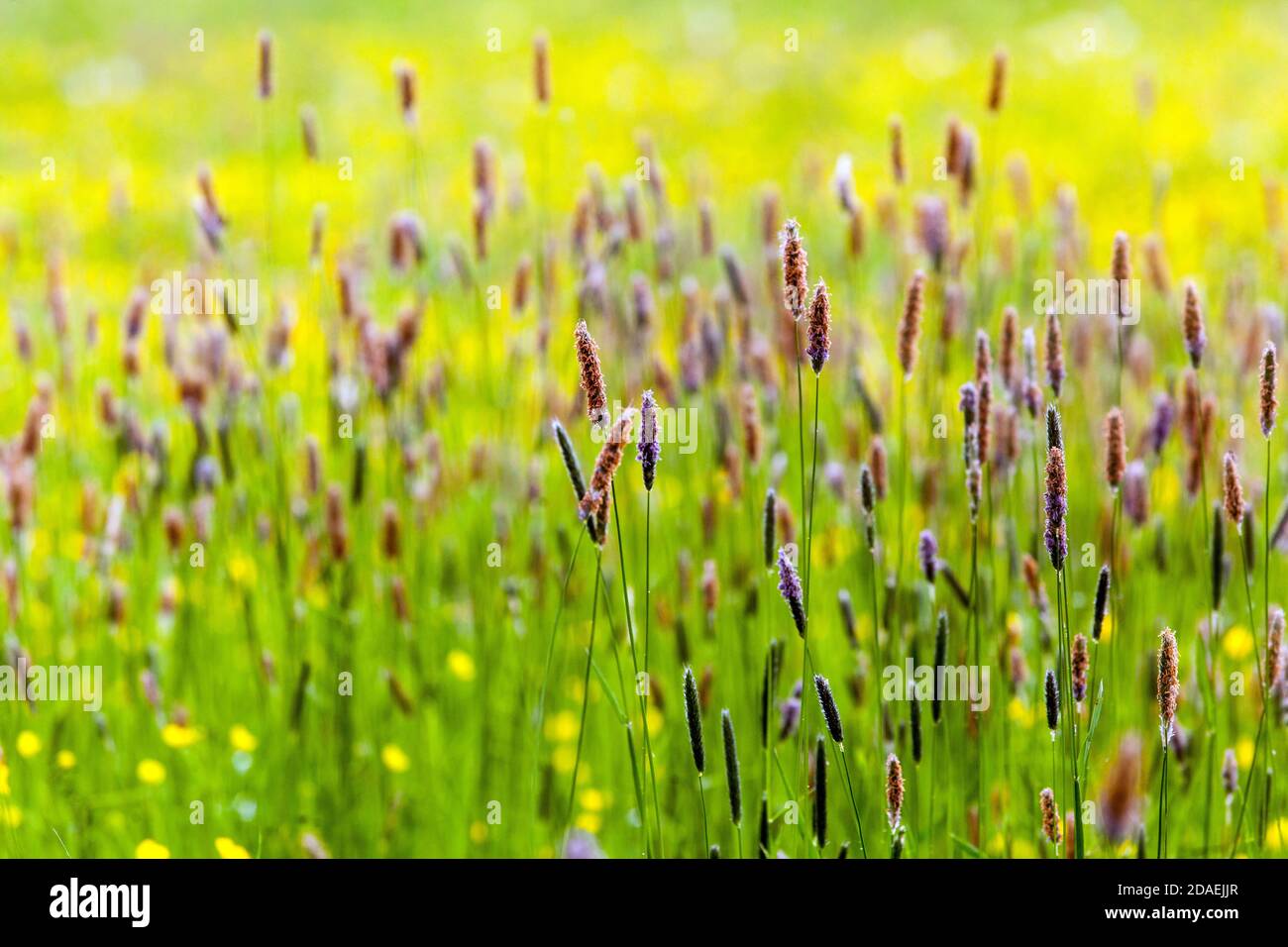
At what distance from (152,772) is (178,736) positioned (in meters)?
0.09

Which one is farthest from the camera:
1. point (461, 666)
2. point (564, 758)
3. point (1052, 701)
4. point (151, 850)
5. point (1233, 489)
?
point (461, 666)

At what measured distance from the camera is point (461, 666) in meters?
3.01

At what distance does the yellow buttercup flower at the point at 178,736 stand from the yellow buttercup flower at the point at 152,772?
5cm

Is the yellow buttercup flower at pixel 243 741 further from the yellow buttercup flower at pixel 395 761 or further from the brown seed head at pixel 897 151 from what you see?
the brown seed head at pixel 897 151

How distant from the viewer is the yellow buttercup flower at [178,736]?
253 centimetres

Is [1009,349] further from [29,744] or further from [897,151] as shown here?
[29,744]

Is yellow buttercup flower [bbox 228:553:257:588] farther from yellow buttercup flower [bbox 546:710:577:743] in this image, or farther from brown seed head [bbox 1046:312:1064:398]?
brown seed head [bbox 1046:312:1064:398]

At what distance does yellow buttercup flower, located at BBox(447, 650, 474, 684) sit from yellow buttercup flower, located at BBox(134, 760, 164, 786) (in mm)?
641

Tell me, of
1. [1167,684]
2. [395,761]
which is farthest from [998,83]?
[395,761]

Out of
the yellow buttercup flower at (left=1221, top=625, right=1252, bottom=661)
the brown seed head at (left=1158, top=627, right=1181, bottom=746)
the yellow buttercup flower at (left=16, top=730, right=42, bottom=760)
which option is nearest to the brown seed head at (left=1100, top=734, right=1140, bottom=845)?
the brown seed head at (left=1158, top=627, right=1181, bottom=746)

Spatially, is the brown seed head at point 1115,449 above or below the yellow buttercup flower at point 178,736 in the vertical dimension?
above

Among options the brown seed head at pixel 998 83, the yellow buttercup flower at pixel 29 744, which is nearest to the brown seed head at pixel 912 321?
the brown seed head at pixel 998 83

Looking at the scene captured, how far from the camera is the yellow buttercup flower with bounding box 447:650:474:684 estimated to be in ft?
9.80
